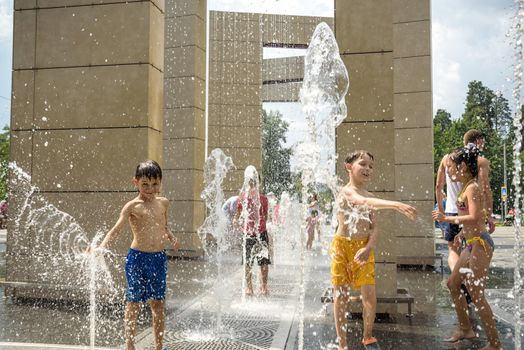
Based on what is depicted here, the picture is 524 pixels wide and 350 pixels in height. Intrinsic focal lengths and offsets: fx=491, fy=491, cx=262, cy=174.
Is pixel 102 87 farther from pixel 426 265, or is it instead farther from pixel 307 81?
pixel 426 265

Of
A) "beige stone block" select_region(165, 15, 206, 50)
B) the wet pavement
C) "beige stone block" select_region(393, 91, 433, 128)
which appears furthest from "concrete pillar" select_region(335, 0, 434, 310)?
"beige stone block" select_region(165, 15, 206, 50)

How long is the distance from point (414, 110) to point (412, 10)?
2.17 metres

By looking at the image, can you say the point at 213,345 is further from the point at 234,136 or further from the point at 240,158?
the point at 234,136

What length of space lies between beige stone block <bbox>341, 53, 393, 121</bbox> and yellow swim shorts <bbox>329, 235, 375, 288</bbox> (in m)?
2.10

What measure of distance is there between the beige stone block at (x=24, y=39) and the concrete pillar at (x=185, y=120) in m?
5.07

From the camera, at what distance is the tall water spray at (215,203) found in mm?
12305

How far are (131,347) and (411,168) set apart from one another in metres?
7.53

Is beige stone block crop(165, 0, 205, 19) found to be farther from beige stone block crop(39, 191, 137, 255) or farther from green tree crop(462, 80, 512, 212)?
green tree crop(462, 80, 512, 212)

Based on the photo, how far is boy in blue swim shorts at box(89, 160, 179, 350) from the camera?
3.87 meters

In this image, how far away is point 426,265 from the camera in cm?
979

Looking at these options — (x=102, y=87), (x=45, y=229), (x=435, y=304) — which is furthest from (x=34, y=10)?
(x=435, y=304)

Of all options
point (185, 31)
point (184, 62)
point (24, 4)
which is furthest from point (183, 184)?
point (24, 4)

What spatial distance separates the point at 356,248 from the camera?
4.05 m

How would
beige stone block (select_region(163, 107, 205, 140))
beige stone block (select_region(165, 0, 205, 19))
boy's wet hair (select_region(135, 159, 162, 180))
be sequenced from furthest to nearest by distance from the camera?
1. beige stone block (select_region(165, 0, 205, 19))
2. beige stone block (select_region(163, 107, 205, 140))
3. boy's wet hair (select_region(135, 159, 162, 180))
